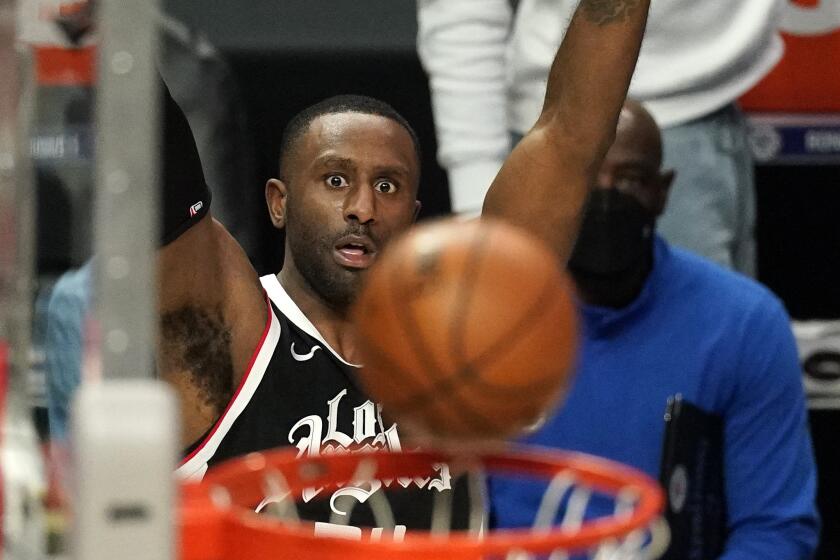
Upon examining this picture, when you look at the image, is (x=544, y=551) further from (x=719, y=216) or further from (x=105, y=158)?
(x=719, y=216)

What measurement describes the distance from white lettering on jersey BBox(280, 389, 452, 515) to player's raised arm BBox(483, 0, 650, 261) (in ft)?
1.67

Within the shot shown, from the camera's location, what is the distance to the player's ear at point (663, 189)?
3559 mm

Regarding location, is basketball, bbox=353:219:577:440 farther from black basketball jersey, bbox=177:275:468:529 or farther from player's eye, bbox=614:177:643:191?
player's eye, bbox=614:177:643:191

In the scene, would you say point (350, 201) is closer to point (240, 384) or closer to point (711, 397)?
point (240, 384)

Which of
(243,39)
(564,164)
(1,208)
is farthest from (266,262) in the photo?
(1,208)

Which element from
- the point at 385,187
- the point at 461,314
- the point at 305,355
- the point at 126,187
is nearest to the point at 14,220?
the point at 126,187

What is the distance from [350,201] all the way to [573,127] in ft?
2.19

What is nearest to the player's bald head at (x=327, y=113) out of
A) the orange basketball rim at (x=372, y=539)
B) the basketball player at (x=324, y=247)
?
the basketball player at (x=324, y=247)

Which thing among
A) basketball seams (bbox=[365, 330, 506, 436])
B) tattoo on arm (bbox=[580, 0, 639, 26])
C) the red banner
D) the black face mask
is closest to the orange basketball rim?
basketball seams (bbox=[365, 330, 506, 436])

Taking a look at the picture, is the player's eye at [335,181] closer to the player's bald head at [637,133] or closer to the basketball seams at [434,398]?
the player's bald head at [637,133]

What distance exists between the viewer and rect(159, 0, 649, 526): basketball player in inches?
99.8

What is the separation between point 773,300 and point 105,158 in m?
2.34

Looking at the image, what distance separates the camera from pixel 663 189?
3.59 meters

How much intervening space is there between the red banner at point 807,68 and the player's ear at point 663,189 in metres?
0.55
